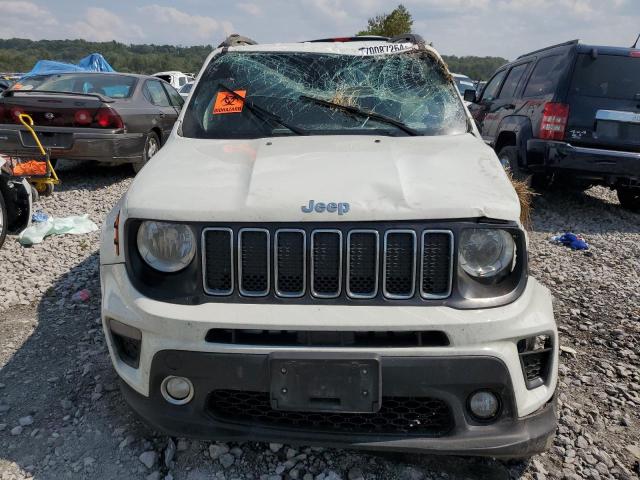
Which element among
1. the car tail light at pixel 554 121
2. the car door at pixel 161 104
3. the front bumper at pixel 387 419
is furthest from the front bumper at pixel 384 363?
the car door at pixel 161 104

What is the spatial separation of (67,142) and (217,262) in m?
5.76

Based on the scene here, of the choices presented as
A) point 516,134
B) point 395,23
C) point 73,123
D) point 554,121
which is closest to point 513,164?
point 516,134

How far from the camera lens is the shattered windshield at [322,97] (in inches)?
121

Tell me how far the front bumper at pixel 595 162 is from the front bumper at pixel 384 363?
4717 mm

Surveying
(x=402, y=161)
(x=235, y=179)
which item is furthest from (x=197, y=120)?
(x=402, y=161)

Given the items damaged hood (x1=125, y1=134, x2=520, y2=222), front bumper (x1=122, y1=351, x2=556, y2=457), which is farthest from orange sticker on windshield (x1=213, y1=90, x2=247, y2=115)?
front bumper (x1=122, y1=351, x2=556, y2=457)

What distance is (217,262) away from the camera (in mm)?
2092

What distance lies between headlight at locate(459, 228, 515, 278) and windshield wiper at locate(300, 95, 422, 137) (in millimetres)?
1070

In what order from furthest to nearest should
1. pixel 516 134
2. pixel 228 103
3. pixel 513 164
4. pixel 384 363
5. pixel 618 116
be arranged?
pixel 516 134 → pixel 513 164 → pixel 618 116 → pixel 228 103 → pixel 384 363

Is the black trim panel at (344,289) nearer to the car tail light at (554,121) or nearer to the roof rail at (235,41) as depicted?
the roof rail at (235,41)

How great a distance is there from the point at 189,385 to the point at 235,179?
2.95 feet

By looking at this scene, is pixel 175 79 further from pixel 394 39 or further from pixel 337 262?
pixel 337 262

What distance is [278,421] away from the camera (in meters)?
2.13

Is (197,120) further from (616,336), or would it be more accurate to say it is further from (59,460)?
(616,336)
